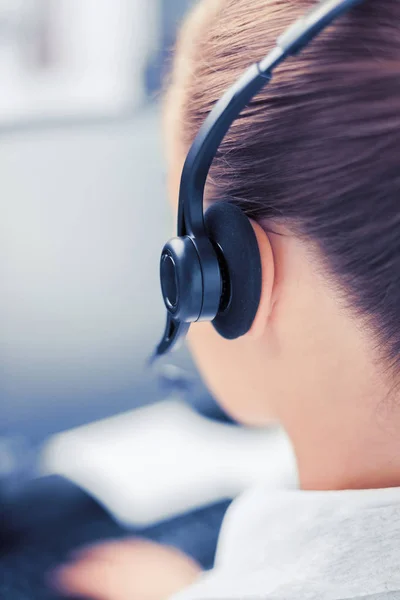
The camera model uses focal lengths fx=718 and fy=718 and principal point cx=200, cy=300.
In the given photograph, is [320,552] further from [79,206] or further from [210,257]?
[79,206]

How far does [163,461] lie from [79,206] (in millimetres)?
467

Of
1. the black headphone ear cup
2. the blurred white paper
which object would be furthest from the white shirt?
the blurred white paper

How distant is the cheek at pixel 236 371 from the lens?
0.59m

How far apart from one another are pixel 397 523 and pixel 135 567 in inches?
23.6

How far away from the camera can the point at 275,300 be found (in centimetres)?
53

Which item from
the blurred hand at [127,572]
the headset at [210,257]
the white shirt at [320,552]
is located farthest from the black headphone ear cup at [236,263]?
the blurred hand at [127,572]

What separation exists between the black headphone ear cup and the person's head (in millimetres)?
12

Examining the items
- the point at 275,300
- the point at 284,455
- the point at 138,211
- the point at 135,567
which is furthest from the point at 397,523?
the point at 138,211

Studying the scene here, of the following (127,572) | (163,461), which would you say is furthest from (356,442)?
(163,461)

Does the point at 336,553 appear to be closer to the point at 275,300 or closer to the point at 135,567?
the point at 275,300

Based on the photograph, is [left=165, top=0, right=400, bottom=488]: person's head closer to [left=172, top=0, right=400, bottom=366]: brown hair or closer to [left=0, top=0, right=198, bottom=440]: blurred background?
[left=172, top=0, right=400, bottom=366]: brown hair

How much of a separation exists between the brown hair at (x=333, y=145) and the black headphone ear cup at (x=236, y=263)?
21 millimetres

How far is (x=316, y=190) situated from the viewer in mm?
463

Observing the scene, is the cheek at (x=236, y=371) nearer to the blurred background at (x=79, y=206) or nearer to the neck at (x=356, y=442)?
the neck at (x=356, y=442)
